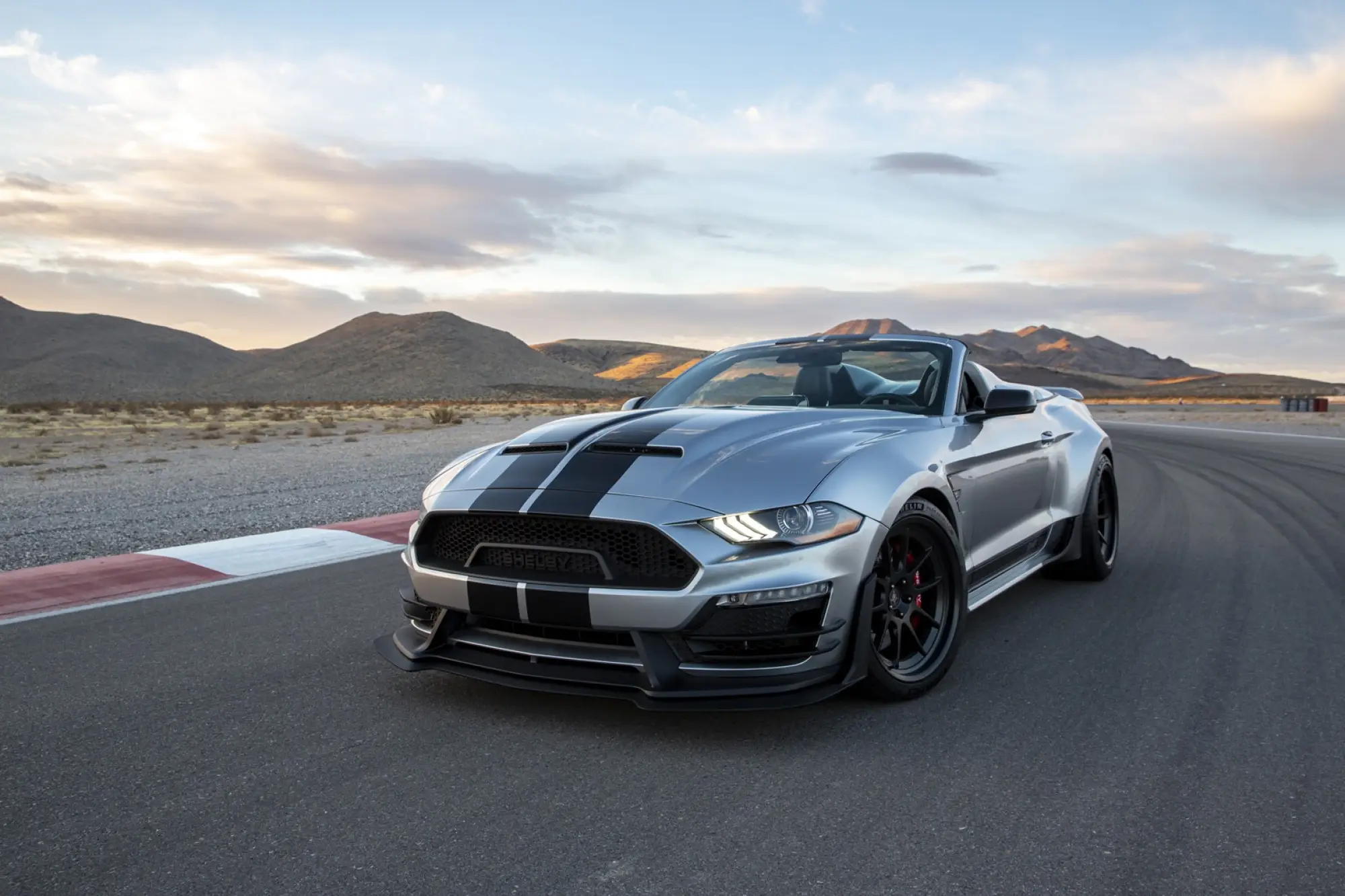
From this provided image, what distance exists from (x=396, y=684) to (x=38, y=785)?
4.43 ft

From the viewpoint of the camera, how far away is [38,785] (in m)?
3.34

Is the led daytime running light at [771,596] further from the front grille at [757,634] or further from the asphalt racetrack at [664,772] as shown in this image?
the asphalt racetrack at [664,772]

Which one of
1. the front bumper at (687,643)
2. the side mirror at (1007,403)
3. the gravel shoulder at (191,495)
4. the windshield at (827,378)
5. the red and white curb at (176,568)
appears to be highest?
the windshield at (827,378)

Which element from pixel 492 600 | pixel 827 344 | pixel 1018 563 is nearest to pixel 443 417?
pixel 827 344

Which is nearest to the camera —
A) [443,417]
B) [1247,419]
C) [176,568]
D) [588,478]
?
[588,478]

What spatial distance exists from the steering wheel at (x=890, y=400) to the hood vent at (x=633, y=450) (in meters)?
1.47

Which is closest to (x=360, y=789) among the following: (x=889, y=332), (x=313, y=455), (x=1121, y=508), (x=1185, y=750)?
(x=1185, y=750)

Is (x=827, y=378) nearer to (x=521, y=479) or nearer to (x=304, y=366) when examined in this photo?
(x=521, y=479)

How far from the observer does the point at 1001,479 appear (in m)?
5.22

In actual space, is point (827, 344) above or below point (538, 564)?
above

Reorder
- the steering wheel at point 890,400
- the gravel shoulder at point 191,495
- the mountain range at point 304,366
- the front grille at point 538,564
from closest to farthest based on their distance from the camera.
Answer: the front grille at point 538,564 < the steering wheel at point 890,400 < the gravel shoulder at point 191,495 < the mountain range at point 304,366

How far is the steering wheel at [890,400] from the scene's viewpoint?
16.9ft

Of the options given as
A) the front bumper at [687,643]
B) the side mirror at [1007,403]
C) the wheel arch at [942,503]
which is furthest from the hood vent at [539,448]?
the side mirror at [1007,403]

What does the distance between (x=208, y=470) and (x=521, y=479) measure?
16809mm
